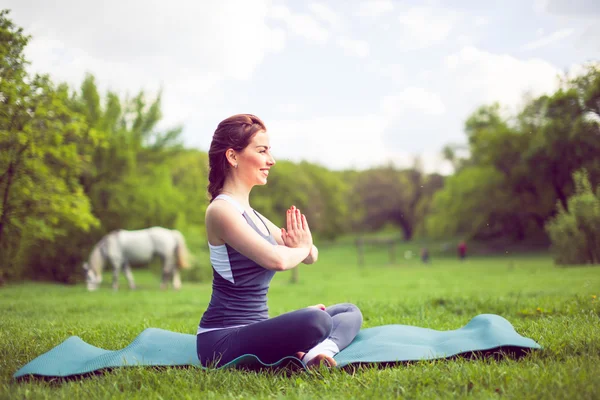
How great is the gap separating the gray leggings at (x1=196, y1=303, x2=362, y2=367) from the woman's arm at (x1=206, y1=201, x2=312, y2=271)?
32cm

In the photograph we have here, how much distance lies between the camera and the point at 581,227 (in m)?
14.9

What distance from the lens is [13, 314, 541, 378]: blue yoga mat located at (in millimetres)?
3088

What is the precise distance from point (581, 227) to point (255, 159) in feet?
48.5

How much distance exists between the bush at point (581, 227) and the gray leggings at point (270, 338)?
13705mm

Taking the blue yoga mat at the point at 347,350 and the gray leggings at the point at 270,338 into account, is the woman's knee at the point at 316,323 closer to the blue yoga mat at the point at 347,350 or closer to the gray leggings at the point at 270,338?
the gray leggings at the point at 270,338

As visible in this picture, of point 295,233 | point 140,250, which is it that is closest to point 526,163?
point 140,250

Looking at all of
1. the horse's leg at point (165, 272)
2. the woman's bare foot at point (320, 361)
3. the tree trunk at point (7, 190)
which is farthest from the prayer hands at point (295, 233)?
the horse's leg at point (165, 272)

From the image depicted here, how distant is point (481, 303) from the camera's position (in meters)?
6.14

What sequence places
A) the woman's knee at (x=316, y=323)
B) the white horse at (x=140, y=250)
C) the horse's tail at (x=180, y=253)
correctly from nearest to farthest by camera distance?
the woman's knee at (x=316, y=323) < the white horse at (x=140, y=250) < the horse's tail at (x=180, y=253)

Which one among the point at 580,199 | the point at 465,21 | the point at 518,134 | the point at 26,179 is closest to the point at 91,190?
the point at 26,179

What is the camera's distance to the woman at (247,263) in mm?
2936

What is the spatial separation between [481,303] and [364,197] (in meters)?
49.4

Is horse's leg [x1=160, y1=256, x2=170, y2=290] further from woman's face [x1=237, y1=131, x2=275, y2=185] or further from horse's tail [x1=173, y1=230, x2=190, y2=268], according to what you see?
woman's face [x1=237, y1=131, x2=275, y2=185]

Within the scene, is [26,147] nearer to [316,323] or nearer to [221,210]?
[221,210]
